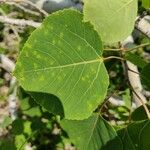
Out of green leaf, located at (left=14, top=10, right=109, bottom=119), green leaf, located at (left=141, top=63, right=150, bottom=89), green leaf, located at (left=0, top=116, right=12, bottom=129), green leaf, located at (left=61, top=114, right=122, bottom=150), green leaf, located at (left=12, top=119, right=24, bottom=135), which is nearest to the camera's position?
green leaf, located at (left=14, top=10, right=109, bottom=119)

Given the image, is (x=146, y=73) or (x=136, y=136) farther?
(x=146, y=73)

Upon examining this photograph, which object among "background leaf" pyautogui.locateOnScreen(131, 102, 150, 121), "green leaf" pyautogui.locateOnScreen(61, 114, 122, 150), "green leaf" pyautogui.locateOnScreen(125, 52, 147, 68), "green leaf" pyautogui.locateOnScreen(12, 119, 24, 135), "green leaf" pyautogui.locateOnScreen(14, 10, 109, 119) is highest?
"green leaf" pyautogui.locateOnScreen(14, 10, 109, 119)

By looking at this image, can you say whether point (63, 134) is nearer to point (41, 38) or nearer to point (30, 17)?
point (30, 17)

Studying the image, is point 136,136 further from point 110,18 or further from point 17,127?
point 17,127

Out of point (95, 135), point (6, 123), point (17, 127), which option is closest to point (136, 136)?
point (95, 135)

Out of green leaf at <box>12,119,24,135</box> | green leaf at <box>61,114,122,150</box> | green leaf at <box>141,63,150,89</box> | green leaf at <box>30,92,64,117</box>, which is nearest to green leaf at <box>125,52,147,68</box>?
green leaf at <box>141,63,150,89</box>

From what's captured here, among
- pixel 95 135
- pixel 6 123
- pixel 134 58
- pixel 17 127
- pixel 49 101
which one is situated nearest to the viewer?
pixel 49 101

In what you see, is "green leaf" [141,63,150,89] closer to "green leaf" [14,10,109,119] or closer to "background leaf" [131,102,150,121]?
"background leaf" [131,102,150,121]
